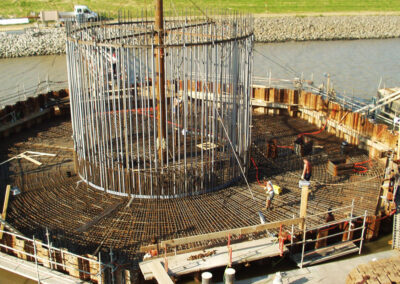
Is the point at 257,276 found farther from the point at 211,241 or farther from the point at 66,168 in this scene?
the point at 66,168

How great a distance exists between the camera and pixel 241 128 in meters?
18.4

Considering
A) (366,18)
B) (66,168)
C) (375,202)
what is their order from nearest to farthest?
(375,202)
(66,168)
(366,18)

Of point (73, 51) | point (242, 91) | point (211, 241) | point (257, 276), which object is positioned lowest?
point (257, 276)

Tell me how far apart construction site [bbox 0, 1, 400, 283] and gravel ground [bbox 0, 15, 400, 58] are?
34455 millimetres

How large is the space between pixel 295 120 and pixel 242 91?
921 cm

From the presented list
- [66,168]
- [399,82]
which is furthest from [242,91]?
[399,82]

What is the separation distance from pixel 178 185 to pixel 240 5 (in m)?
62.9

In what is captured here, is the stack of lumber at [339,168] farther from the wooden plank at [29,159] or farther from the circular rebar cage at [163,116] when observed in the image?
the wooden plank at [29,159]

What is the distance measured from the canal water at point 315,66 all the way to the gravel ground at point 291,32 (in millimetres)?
1995

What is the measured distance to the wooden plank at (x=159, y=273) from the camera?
40.0 feet

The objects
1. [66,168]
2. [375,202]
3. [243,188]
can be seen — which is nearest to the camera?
[375,202]

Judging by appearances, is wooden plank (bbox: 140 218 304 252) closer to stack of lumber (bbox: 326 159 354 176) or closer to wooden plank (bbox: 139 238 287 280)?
wooden plank (bbox: 139 238 287 280)

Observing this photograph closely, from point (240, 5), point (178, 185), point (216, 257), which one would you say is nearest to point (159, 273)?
point (216, 257)

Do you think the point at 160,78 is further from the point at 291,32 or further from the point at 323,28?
the point at 323,28
